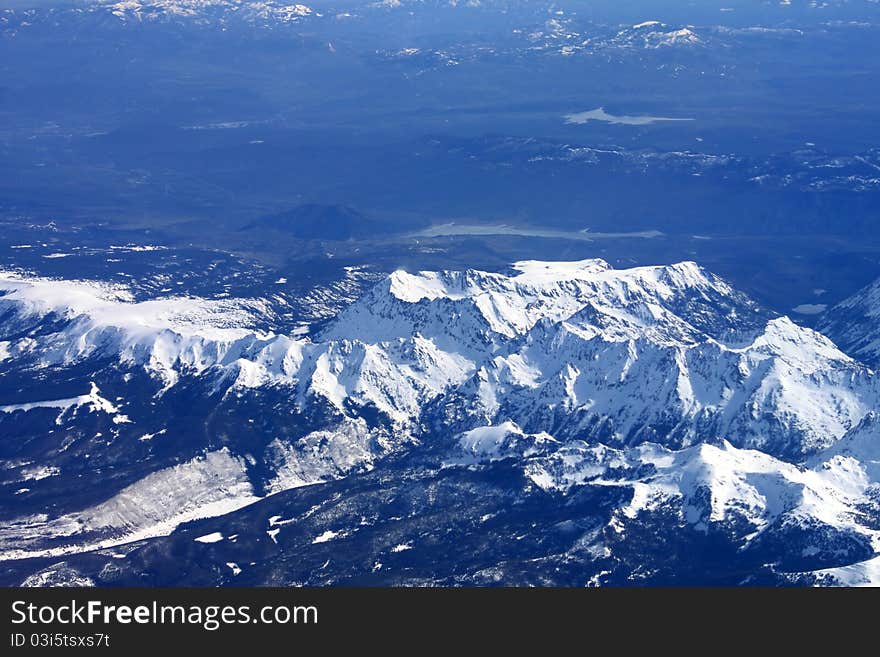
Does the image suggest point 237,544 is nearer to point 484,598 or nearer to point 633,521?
point 633,521

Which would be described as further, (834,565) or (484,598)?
(834,565)

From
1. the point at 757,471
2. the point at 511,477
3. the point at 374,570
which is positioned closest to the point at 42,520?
the point at 374,570

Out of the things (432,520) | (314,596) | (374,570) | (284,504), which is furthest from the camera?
(284,504)

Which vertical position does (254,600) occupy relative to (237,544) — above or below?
above

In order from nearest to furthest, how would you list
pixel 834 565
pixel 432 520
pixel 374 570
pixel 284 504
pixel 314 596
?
pixel 314 596, pixel 834 565, pixel 374 570, pixel 432 520, pixel 284 504

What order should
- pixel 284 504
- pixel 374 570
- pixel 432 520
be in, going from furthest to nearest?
pixel 284 504 → pixel 432 520 → pixel 374 570

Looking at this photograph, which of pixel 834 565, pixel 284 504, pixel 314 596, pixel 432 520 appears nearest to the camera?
pixel 314 596

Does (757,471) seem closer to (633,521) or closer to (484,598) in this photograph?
(633,521)

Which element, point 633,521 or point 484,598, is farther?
point 633,521

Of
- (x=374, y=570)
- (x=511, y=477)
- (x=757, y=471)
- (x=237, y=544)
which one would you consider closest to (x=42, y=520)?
(x=237, y=544)
